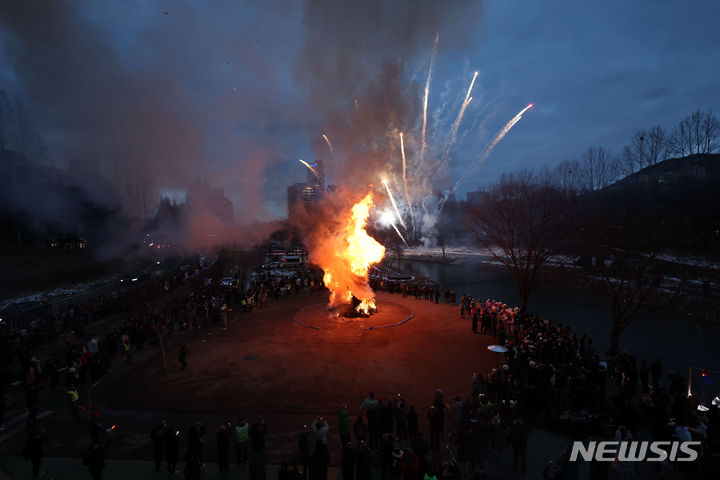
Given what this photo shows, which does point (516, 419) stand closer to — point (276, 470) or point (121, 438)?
point (276, 470)

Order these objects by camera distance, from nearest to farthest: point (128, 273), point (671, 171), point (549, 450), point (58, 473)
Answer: point (58, 473) < point (549, 450) < point (128, 273) < point (671, 171)

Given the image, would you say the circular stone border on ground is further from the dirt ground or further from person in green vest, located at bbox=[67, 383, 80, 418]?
person in green vest, located at bbox=[67, 383, 80, 418]

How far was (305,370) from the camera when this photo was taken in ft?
52.9

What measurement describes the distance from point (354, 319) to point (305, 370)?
324 inches

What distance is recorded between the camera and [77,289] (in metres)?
29.4

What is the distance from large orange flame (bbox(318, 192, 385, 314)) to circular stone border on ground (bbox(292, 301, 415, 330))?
1.14 metres

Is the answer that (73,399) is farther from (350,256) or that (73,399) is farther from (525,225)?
(525,225)

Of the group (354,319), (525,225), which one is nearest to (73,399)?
(354,319)

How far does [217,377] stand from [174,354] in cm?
431

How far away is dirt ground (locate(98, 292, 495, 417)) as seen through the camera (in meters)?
13.3

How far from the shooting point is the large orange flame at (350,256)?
25.7 m

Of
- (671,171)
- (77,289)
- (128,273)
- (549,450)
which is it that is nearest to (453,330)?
(549,450)

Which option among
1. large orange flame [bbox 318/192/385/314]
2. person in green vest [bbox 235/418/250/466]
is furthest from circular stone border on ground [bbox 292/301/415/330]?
person in green vest [bbox 235/418/250/466]

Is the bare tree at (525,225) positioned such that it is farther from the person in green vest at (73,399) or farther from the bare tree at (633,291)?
the person in green vest at (73,399)
